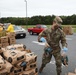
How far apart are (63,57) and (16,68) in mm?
1489

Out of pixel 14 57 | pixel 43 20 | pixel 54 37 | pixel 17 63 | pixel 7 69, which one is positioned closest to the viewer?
pixel 7 69

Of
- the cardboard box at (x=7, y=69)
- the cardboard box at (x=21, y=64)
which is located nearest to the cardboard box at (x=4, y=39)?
the cardboard box at (x=21, y=64)

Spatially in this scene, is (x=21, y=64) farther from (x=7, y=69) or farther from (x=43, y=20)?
(x=43, y=20)

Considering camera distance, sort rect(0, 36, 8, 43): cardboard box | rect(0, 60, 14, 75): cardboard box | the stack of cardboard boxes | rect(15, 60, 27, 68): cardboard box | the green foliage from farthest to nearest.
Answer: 1. the green foliage
2. rect(0, 36, 8, 43): cardboard box
3. rect(15, 60, 27, 68): cardboard box
4. the stack of cardboard boxes
5. rect(0, 60, 14, 75): cardboard box

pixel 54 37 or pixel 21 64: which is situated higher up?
pixel 54 37

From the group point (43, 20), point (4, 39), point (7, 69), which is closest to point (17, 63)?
point (7, 69)

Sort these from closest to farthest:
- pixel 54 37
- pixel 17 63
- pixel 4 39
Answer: pixel 17 63, pixel 54 37, pixel 4 39

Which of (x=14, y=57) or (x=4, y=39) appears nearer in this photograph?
(x=14, y=57)

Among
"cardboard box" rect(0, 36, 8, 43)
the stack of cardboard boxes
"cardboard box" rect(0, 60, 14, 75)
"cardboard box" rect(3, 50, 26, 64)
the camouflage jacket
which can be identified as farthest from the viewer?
"cardboard box" rect(0, 36, 8, 43)

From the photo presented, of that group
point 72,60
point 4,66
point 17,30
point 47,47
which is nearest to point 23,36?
point 17,30

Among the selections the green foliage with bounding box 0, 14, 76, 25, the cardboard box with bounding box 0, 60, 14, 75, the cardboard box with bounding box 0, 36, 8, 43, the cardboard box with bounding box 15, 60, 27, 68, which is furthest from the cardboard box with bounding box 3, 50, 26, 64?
the green foliage with bounding box 0, 14, 76, 25

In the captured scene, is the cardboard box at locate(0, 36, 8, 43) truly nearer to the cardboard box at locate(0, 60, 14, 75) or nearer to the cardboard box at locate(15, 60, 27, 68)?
the cardboard box at locate(15, 60, 27, 68)

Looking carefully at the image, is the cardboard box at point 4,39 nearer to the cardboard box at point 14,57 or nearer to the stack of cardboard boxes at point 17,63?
the stack of cardboard boxes at point 17,63

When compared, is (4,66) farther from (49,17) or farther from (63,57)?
(49,17)
